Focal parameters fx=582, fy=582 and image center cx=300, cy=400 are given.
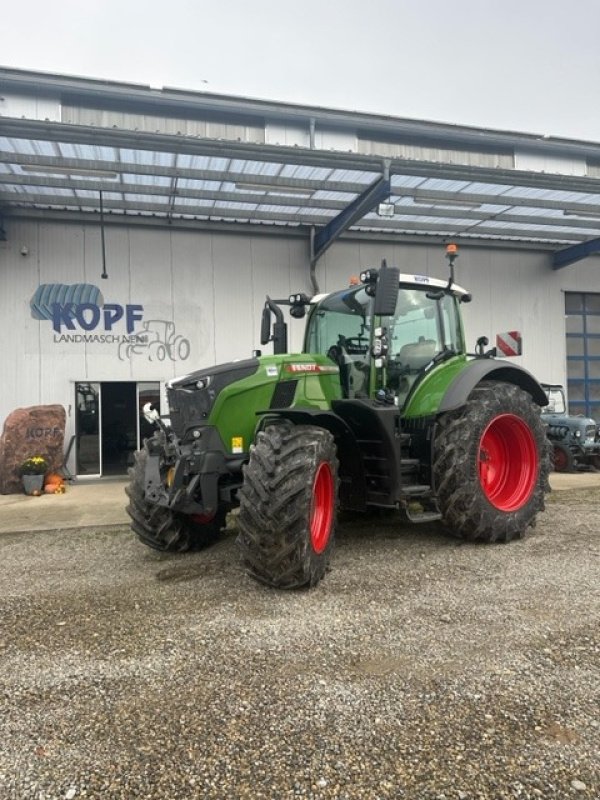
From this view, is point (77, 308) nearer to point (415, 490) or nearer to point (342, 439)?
point (342, 439)

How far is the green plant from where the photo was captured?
32.1ft

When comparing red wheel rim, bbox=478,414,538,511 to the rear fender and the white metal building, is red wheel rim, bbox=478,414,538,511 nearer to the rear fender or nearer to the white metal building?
the rear fender

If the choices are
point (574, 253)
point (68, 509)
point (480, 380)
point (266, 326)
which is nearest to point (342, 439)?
point (266, 326)

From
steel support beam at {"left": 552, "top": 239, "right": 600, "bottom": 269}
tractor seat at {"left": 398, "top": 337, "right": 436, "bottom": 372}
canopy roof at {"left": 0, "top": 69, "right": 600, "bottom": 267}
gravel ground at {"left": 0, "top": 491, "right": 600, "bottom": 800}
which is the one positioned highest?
canopy roof at {"left": 0, "top": 69, "right": 600, "bottom": 267}

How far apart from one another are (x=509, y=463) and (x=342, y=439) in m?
1.98

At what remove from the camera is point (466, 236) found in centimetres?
1292

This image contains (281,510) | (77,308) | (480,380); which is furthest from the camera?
(77,308)

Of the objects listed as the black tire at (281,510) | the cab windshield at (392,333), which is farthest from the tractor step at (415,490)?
the black tire at (281,510)

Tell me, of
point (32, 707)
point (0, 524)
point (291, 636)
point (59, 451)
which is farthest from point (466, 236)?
point (32, 707)

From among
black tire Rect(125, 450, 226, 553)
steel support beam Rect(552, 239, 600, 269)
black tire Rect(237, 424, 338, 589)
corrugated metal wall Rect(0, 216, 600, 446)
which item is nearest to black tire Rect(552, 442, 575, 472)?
corrugated metal wall Rect(0, 216, 600, 446)

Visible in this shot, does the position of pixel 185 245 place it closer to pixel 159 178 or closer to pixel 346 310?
pixel 159 178

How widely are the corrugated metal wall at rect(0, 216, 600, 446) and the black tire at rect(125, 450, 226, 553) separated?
6367mm

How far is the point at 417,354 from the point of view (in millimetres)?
5590

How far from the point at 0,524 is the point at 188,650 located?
523cm
